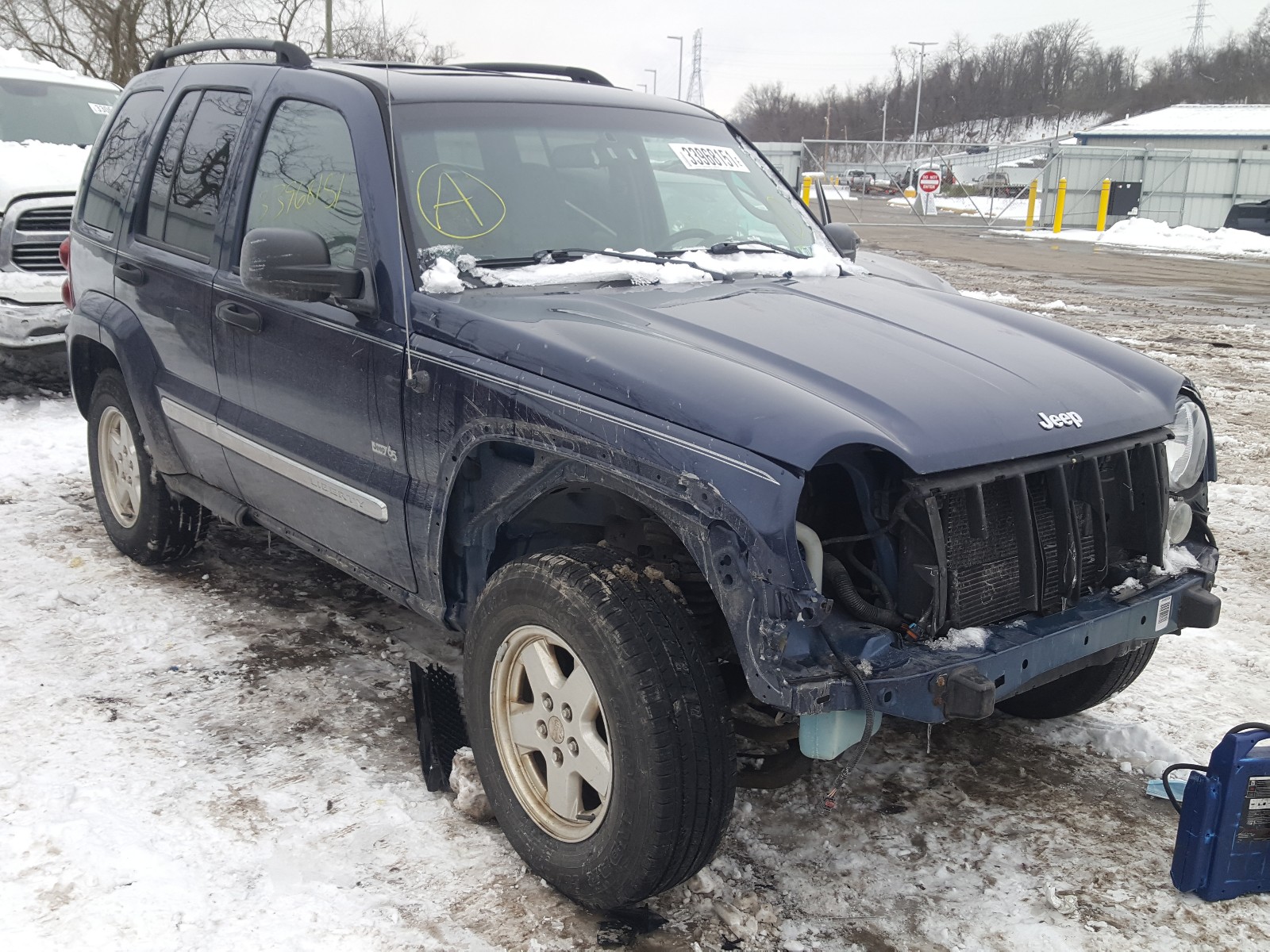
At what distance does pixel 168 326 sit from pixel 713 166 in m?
2.13

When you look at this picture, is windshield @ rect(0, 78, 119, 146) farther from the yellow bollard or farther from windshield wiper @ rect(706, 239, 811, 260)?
the yellow bollard

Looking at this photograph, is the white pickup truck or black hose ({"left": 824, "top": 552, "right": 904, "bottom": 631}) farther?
the white pickup truck

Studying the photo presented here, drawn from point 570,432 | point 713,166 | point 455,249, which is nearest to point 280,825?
point 570,432

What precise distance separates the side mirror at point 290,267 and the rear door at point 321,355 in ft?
0.44

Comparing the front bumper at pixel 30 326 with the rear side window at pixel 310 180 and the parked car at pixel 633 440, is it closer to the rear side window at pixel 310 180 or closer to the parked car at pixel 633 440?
the parked car at pixel 633 440

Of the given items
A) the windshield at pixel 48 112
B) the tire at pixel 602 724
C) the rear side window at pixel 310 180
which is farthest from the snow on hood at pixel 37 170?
the tire at pixel 602 724

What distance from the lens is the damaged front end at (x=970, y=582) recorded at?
243cm

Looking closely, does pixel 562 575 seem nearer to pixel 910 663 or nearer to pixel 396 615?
pixel 910 663

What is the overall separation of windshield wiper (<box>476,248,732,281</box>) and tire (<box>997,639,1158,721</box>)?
1639 mm

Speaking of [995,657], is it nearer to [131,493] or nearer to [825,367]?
[825,367]

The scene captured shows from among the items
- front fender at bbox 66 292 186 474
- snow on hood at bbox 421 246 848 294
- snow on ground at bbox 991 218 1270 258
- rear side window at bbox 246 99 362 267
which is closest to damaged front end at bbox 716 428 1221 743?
snow on hood at bbox 421 246 848 294

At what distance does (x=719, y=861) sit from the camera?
3064 millimetres

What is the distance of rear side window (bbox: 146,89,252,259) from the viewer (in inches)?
162

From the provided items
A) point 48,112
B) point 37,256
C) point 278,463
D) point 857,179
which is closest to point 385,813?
point 278,463
